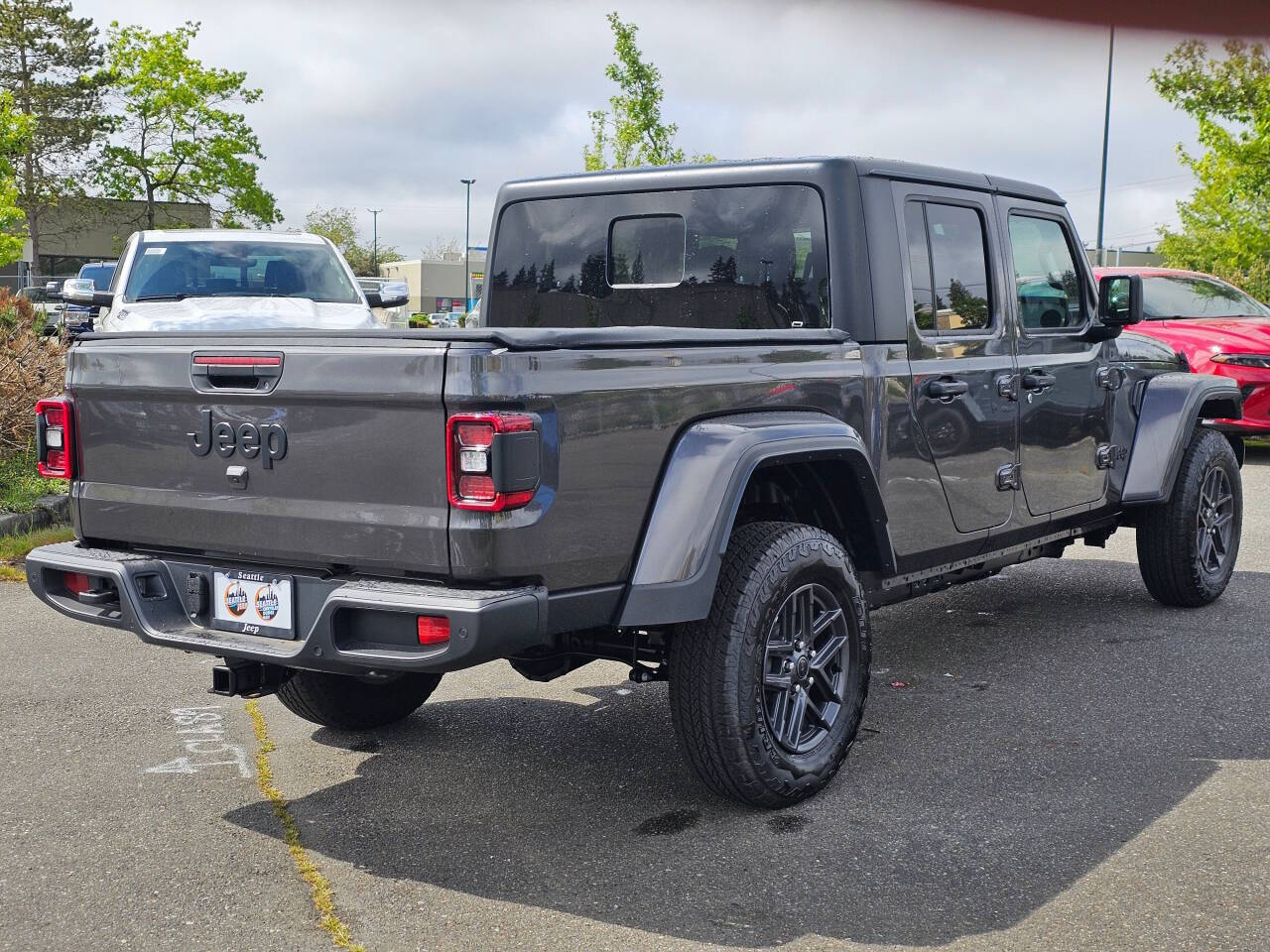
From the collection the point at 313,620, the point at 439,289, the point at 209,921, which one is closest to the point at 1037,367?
the point at 313,620

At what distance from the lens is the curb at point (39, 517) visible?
8133 mm

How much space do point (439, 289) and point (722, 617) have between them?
80.8 metres

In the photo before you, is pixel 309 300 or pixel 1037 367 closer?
pixel 1037 367

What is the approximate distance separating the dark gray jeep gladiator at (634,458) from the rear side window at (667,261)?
0.04ft

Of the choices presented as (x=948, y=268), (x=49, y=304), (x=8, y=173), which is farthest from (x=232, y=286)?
(x=49, y=304)

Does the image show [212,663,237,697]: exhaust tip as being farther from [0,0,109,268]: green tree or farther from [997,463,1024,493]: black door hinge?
[0,0,109,268]: green tree

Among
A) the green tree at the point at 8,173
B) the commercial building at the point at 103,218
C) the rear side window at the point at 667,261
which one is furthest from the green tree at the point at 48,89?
the rear side window at the point at 667,261

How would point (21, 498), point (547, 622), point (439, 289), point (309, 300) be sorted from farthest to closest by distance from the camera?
1. point (439, 289)
2. point (309, 300)
3. point (21, 498)
4. point (547, 622)

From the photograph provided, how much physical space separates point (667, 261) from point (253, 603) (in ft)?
6.74

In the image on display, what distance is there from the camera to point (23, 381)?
9227mm

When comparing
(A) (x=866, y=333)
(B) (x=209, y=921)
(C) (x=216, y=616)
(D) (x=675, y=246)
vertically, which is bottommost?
(B) (x=209, y=921)

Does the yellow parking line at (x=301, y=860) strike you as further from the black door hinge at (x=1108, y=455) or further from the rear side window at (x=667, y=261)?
the black door hinge at (x=1108, y=455)

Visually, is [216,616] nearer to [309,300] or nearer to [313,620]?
[313,620]

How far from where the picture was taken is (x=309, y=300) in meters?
9.88
